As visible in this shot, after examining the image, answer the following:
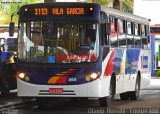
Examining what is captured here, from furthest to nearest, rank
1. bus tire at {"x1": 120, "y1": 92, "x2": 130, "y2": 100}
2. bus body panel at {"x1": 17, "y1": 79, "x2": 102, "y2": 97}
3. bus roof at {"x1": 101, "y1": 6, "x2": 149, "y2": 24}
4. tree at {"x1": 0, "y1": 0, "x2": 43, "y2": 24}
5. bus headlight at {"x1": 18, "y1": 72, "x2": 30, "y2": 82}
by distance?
tree at {"x1": 0, "y1": 0, "x2": 43, "y2": 24}, bus tire at {"x1": 120, "y1": 92, "x2": 130, "y2": 100}, bus roof at {"x1": 101, "y1": 6, "x2": 149, "y2": 24}, bus headlight at {"x1": 18, "y1": 72, "x2": 30, "y2": 82}, bus body panel at {"x1": 17, "y1": 79, "x2": 102, "y2": 97}

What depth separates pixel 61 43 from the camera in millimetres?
17969

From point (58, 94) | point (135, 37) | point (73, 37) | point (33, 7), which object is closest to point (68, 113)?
point (58, 94)

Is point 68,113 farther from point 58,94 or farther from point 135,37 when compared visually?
point 135,37

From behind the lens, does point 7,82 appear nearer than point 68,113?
No

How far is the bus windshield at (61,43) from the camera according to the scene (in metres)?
17.9

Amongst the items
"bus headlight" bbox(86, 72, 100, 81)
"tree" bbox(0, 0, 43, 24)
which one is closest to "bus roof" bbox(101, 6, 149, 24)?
"bus headlight" bbox(86, 72, 100, 81)

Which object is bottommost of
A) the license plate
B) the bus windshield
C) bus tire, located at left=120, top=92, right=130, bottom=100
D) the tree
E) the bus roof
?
bus tire, located at left=120, top=92, right=130, bottom=100

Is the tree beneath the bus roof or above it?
above

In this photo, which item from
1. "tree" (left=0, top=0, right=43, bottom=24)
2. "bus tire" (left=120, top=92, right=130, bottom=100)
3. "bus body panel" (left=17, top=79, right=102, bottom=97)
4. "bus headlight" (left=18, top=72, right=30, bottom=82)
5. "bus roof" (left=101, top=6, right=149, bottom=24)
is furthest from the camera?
"tree" (left=0, top=0, right=43, bottom=24)

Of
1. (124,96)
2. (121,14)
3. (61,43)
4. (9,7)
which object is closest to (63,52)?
(61,43)

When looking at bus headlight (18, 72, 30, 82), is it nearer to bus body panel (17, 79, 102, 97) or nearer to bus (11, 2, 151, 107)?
bus (11, 2, 151, 107)

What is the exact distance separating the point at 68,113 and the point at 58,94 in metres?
0.81

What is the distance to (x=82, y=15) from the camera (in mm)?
18172

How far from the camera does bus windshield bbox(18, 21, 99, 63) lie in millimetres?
17875
